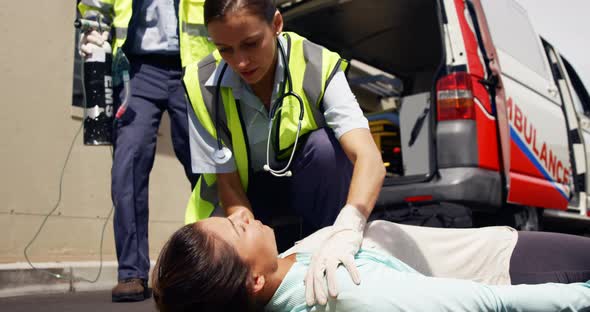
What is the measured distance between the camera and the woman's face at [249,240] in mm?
Result: 1537

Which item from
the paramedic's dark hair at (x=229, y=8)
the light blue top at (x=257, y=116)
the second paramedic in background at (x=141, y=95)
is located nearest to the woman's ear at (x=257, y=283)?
the light blue top at (x=257, y=116)

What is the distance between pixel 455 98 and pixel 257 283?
1.98 meters

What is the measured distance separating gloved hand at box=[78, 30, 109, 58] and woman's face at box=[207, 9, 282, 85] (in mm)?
1001

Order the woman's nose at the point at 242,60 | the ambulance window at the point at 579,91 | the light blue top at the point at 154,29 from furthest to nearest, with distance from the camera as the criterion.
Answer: the ambulance window at the point at 579,91, the light blue top at the point at 154,29, the woman's nose at the point at 242,60

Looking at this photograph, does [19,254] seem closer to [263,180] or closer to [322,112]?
[263,180]

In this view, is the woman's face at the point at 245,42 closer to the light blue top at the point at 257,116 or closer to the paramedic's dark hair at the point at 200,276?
the light blue top at the point at 257,116

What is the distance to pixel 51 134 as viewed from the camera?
4.49 metres

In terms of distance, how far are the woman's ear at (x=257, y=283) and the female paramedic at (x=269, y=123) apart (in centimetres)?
46

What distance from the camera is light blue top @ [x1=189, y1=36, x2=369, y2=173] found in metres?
1.97

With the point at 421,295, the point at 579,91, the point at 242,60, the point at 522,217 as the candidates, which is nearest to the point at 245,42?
the point at 242,60

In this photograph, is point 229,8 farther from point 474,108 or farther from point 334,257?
point 474,108

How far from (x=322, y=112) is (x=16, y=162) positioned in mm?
2942

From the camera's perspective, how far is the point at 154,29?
2822 millimetres

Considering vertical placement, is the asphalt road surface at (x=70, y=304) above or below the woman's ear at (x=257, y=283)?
below
